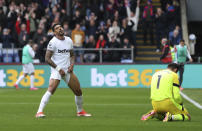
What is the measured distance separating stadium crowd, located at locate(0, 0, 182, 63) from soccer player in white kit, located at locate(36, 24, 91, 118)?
12.7 meters

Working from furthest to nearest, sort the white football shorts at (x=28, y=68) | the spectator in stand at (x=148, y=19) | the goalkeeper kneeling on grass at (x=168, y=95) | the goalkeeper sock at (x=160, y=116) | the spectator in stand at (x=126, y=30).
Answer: the spectator in stand at (x=148, y=19) → the spectator in stand at (x=126, y=30) → the white football shorts at (x=28, y=68) → the goalkeeper sock at (x=160, y=116) → the goalkeeper kneeling on grass at (x=168, y=95)

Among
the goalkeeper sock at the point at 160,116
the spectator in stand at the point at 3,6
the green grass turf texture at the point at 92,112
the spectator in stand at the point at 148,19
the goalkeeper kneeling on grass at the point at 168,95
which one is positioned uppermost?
the spectator in stand at the point at 3,6

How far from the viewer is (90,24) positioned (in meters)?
27.5

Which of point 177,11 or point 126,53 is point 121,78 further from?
point 177,11

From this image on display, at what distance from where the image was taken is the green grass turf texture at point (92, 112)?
1179 cm

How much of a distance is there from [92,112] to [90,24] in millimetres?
12765

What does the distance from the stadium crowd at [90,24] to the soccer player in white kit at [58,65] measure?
12.7 metres

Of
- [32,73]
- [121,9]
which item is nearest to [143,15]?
[121,9]

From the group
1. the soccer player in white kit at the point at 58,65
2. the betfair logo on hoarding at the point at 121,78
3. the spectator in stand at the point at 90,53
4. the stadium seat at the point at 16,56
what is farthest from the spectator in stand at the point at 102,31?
the soccer player in white kit at the point at 58,65

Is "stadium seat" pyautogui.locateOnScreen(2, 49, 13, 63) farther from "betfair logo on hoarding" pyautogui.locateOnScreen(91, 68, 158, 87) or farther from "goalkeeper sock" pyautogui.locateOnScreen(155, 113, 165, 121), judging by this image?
"goalkeeper sock" pyautogui.locateOnScreen(155, 113, 165, 121)

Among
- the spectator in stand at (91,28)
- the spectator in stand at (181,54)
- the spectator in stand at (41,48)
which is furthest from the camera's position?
the spectator in stand at (91,28)

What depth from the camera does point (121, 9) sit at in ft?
94.8

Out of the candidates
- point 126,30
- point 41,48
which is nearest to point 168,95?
point 41,48

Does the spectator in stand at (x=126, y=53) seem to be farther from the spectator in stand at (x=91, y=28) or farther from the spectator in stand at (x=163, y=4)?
the spectator in stand at (x=163, y=4)
